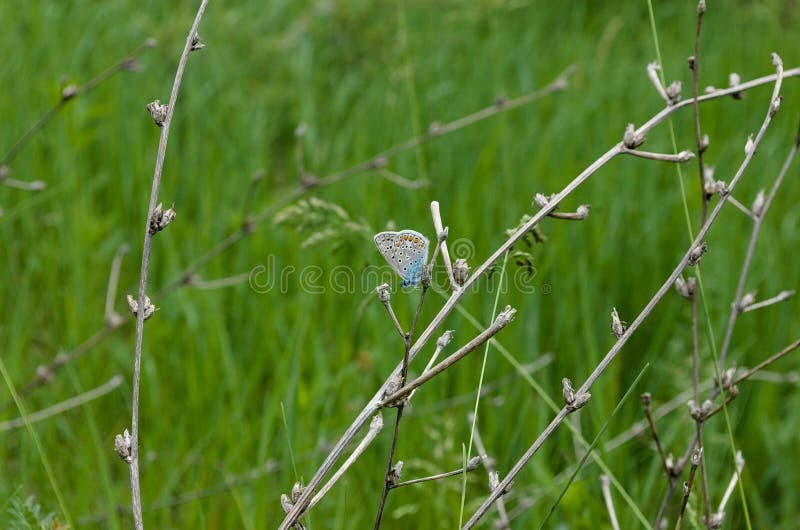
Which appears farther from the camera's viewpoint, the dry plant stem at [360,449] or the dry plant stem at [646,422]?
the dry plant stem at [646,422]

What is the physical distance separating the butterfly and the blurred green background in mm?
240

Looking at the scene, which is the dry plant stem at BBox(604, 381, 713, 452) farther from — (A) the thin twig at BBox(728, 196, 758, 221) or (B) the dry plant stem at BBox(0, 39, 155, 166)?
(B) the dry plant stem at BBox(0, 39, 155, 166)

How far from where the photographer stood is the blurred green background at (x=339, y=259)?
2008 mm

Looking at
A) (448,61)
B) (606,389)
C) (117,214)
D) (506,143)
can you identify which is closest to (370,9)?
(448,61)

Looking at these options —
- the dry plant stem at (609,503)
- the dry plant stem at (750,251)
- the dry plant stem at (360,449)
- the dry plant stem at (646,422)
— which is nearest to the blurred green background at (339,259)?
the dry plant stem at (646,422)

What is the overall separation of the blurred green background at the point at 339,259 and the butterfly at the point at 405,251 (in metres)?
0.24

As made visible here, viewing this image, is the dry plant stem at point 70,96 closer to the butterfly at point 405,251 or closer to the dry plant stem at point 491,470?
the butterfly at point 405,251

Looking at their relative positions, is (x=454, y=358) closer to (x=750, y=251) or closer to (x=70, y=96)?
(x=750, y=251)

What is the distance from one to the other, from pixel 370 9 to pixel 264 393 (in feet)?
8.83

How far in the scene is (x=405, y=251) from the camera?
129cm

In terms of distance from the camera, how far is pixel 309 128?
3570 mm

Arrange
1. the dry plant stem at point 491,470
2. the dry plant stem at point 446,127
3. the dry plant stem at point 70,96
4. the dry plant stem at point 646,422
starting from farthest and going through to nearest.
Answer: the dry plant stem at point 446,127
the dry plant stem at point 646,422
the dry plant stem at point 70,96
the dry plant stem at point 491,470

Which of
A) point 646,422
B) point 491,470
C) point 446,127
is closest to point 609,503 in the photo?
point 491,470

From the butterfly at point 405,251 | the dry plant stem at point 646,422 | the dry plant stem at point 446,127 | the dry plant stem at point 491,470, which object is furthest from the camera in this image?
the dry plant stem at point 446,127
